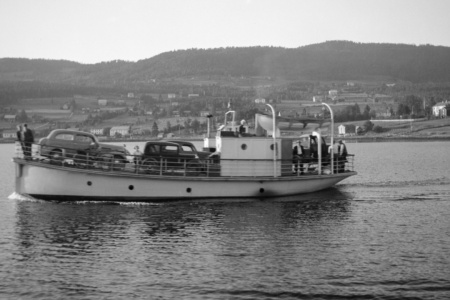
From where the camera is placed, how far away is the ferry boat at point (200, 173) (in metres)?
28.7

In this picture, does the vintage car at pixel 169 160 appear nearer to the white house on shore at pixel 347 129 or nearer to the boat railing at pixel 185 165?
the boat railing at pixel 185 165

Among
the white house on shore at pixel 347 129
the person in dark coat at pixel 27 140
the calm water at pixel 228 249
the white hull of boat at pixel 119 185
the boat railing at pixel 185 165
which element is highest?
the white house on shore at pixel 347 129

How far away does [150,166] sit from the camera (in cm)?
2892

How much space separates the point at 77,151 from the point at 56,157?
4.13ft

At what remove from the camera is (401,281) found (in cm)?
1714

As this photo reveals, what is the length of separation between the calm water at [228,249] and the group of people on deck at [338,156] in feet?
9.18

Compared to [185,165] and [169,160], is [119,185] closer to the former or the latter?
[169,160]

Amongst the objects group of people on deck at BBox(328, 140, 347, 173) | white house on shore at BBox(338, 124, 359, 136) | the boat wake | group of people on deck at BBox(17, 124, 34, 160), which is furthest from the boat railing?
white house on shore at BBox(338, 124, 359, 136)

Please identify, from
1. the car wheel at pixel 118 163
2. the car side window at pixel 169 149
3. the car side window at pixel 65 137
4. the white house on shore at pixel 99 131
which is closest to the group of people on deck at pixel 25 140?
the car side window at pixel 65 137

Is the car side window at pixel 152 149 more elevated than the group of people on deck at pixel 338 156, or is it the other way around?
the car side window at pixel 152 149

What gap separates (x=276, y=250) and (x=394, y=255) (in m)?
3.87

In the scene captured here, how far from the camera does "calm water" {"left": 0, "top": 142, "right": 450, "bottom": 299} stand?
16.8 m

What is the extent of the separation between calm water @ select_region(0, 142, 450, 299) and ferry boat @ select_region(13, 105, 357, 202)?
0.69m

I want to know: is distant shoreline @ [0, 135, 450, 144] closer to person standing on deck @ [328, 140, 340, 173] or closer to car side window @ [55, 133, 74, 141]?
person standing on deck @ [328, 140, 340, 173]
